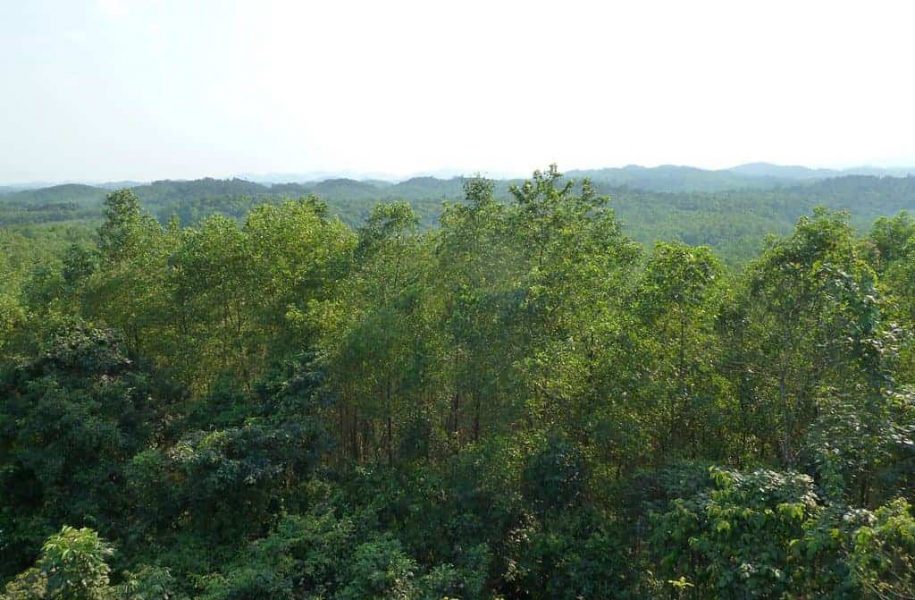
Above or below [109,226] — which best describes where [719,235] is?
below

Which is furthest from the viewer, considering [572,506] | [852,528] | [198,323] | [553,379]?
[198,323]

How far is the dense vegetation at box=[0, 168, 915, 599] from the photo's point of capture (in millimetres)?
7652

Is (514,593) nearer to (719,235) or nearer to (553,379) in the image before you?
(553,379)

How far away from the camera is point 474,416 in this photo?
537 inches

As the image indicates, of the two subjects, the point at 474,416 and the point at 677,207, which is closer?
the point at 474,416

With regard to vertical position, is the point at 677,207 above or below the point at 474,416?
above

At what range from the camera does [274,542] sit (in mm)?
10062

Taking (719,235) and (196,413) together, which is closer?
(196,413)

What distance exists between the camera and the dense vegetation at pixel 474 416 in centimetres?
765

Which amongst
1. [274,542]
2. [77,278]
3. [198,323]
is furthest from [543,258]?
[77,278]

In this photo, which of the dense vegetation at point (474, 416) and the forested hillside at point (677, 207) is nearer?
the dense vegetation at point (474, 416)

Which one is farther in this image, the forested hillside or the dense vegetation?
the forested hillside

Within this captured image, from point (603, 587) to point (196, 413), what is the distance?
10177mm

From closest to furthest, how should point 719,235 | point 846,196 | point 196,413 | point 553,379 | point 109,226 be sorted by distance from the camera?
point 553,379
point 196,413
point 109,226
point 719,235
point 846,196
